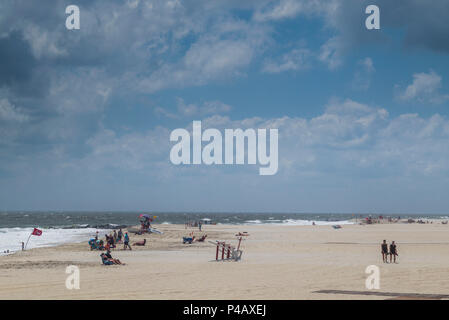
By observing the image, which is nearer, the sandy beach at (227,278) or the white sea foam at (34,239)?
the sandy beach at (227,278)

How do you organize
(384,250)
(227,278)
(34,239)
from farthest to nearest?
(34,239) → (384,250) → (227,278)

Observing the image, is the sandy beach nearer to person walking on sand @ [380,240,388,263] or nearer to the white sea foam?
person walking on sand @ [380,240,388,263]

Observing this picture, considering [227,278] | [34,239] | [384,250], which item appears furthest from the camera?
[34,239]

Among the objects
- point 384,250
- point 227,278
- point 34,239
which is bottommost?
point 34,239

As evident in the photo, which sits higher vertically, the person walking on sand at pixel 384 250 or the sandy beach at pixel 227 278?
the person walking on sand at pixel 384 250

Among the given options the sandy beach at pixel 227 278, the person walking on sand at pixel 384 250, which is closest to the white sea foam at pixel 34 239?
the sandy beach at pixel 227 278

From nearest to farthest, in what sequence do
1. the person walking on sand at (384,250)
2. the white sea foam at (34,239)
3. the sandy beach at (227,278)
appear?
the sandy beach at (227,278) → the person walking on sand at (384,250) → the white sea foam at (34,239)

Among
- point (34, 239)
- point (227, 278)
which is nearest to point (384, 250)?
point (227, 278)

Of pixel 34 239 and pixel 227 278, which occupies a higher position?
pixel 227 278

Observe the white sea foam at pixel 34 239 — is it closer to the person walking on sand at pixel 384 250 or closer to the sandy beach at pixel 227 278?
the sandy beach at pixel 227 278

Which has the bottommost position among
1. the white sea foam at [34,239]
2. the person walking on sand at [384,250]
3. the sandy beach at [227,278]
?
the white sea foam at [34,239]

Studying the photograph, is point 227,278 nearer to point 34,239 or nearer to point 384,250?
point 384,250

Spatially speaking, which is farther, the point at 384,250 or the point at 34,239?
the point at 34,239
